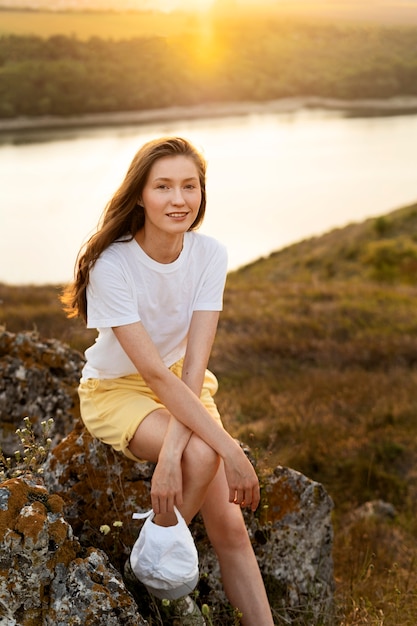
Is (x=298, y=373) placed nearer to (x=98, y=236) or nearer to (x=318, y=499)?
(x=318, y=499)

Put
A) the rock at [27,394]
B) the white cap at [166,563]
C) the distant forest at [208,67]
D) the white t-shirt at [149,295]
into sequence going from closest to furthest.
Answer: the white cap at [166,563] → the white t-shirt at [149,295] → the rock at [27,394] → the distant forest at [208,67]

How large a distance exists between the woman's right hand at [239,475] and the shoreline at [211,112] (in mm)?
70761

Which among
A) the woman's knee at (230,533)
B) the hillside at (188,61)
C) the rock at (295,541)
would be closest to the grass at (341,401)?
the rock at (295,541)

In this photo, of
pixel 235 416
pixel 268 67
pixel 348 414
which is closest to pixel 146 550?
pixel 235 416

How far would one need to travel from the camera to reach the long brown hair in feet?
10.2

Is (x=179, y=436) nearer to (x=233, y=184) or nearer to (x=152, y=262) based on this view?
(x=152, y=262)

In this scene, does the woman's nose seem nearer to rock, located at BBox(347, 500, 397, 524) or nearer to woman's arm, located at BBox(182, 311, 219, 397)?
woman's arm, located at BBox(182, 311, 219, 397)

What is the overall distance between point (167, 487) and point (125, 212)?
1327mm

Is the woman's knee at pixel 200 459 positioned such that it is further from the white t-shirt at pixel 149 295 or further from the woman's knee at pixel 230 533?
the white t-shirt at pixel 149 295

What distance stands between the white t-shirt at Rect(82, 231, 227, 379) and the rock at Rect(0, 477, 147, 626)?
1012 mm

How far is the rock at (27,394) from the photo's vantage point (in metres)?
4.03

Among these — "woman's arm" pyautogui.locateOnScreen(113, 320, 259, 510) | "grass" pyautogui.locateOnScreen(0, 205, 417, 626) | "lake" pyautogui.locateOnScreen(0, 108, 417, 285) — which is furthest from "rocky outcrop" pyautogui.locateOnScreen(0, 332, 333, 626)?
"lake" pyautogui.locateOnScreen(0, 108, 417, 285)

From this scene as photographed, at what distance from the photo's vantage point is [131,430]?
9.71 ft

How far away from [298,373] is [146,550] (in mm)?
→ 6652
